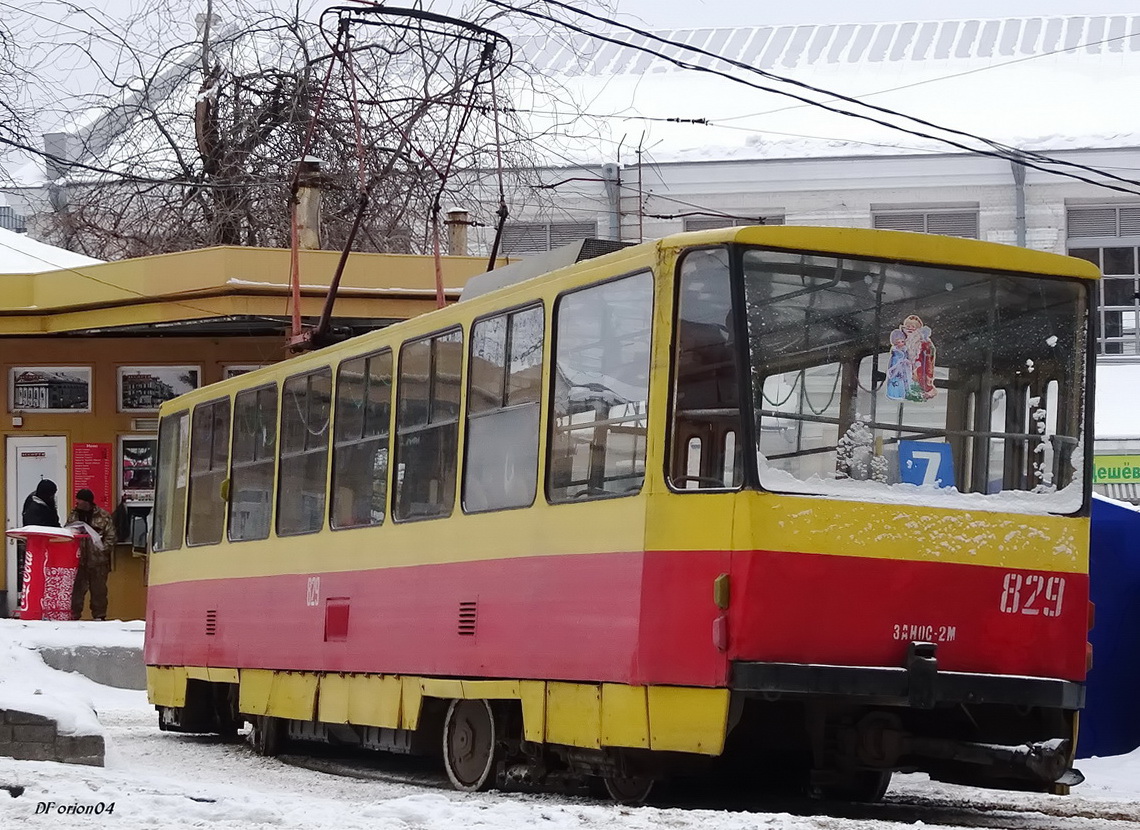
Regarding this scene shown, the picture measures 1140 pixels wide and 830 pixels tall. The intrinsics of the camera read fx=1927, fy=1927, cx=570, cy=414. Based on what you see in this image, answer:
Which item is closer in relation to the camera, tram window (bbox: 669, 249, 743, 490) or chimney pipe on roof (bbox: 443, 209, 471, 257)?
tram window (bbox: 669, 249, 743, 490)

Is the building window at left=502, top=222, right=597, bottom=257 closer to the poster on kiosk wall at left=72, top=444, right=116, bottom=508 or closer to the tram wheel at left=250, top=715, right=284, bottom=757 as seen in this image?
the poster on kiosk wall at left=72, top=444, right=116, bottom=508

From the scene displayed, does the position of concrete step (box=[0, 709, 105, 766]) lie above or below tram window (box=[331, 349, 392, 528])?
below

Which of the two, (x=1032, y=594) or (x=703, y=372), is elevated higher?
(x=703, y=372)

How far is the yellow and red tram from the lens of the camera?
839cm

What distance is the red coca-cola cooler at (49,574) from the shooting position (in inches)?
842

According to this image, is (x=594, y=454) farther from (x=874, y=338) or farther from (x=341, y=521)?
(x=341, y=521)

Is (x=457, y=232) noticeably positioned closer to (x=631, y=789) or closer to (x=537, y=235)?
(x=537, y=235)

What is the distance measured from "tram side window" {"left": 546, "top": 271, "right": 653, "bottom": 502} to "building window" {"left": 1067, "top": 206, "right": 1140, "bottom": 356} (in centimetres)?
2023

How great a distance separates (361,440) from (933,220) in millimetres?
19016

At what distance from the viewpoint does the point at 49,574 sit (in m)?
21.5

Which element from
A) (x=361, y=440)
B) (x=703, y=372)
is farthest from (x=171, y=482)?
(x=703, y=372)

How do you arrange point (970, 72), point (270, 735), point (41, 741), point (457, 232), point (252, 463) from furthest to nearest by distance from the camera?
1. point (970, 72)
2. point (457, 232)
3. point (252, 463)
4. point (270, 735)
5. point (41, 741)

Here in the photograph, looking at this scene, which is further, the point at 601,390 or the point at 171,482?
the point at 171,482

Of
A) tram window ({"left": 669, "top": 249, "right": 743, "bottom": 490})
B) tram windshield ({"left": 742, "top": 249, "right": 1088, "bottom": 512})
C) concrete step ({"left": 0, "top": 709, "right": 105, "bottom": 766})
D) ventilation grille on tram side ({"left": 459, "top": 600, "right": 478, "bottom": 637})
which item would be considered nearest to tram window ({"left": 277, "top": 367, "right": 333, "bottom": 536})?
ventilation grille on tram side ({"left": 459, "top": 600, "right": 478, "bottom": 637})
